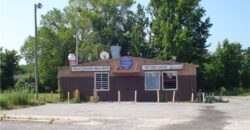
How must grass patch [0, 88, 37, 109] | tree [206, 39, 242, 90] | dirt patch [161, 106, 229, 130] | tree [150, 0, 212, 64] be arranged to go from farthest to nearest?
1. tree [206, 39, 242, 90]
2. tree [150, 0, 212, 64]
3. grass patch [0, 88, 37, 109]
4. dirt patch [161, 106, 229, 130]

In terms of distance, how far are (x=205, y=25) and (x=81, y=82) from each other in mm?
24298

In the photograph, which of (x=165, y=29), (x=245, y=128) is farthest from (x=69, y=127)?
(x=165, y=29)

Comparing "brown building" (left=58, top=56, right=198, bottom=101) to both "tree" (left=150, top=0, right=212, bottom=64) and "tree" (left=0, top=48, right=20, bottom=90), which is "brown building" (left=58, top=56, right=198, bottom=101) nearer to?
"tree" (left=150, top=0, right=212, bottom=64)

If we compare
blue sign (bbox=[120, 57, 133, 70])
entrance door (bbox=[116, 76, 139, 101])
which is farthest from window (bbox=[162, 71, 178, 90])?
blue sign (bbox=[120, 57, 133, 70])

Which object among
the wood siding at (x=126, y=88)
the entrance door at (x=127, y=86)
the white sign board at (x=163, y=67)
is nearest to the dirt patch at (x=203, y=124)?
the white sign board at (x=163, y=67)

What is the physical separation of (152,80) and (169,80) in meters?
1.27

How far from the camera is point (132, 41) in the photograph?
60312mm

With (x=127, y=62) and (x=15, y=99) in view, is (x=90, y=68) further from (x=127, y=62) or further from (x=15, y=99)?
(x=15, y=99)

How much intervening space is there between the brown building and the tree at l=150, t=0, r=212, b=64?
60.9 ft

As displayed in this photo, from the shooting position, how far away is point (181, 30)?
5444cm

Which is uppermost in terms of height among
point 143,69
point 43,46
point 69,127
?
point 43,46

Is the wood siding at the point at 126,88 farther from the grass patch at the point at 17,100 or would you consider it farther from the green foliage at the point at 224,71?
the green foliage at the point at 224,71

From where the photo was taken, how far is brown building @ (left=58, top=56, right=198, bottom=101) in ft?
114

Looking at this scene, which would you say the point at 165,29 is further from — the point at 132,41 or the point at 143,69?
the point at 143,69
